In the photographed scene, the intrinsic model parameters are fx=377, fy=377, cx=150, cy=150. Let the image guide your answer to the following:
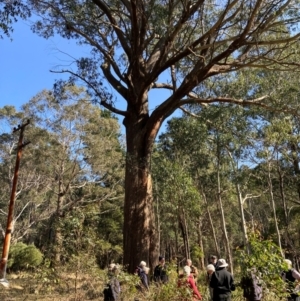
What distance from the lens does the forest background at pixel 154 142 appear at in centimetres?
887

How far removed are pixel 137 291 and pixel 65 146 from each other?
16700mm

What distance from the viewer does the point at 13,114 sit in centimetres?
2597

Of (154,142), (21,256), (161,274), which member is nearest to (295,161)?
(154,142)

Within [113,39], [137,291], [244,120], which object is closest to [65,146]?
[113,39]

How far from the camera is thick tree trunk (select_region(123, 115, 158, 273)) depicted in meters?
10.2

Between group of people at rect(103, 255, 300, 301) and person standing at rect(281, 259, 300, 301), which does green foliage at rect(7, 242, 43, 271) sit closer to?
group of people at rect(103, 255, 300, 301)

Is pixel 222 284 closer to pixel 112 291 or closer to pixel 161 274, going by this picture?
pixel 112 291

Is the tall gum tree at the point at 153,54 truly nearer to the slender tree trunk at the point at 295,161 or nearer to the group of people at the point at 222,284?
the group of people at the point at 222,284

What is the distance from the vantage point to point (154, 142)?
1588 cm

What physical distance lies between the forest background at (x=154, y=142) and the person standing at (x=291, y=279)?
1.20 feet

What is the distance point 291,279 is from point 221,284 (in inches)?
63.0

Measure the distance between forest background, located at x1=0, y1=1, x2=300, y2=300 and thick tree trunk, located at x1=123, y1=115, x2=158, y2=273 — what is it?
0.03m

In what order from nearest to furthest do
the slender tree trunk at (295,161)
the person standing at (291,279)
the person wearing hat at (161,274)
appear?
1. the person standing at (291,279)
2. the person wearing hat at (161,274)
3. the slender tree trunk at (295,161)

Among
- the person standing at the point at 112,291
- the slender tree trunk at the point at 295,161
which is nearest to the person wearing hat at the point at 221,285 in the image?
the person standing at the point at 112,291
